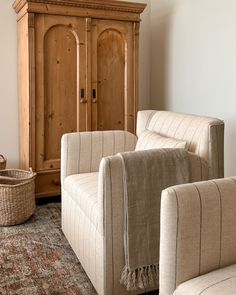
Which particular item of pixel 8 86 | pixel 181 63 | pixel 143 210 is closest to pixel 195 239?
pixel 143 210

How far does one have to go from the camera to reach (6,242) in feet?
8.18

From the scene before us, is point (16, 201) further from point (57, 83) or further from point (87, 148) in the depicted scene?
point (57, 83)

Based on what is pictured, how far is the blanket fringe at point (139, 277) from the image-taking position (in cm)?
173

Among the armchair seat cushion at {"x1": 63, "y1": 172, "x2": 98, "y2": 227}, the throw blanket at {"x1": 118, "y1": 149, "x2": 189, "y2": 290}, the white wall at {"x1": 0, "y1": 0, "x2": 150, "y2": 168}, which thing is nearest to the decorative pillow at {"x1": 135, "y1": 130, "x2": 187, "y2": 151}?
A: the throw blanket at {"x1": 118, "y1": 149, "x2": 189, "y2": 290}

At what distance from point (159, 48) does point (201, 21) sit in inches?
30.5

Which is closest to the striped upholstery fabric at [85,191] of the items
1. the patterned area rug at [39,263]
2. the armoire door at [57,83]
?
the patterned area rug at [39,263]

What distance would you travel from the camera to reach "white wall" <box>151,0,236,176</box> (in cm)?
287

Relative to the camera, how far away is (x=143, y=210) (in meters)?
1.75

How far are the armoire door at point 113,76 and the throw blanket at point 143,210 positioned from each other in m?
1.63

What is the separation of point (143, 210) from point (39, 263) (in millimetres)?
864

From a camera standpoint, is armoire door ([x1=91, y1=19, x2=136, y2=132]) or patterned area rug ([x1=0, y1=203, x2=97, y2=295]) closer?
patterned area rug ([x1=0, y1=203, x2=97, y2=295])

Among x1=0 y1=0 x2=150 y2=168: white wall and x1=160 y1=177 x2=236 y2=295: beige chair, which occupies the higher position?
x1=0 y1=0 x2=150 y2=168: white wall

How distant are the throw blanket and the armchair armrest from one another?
2.57 feet

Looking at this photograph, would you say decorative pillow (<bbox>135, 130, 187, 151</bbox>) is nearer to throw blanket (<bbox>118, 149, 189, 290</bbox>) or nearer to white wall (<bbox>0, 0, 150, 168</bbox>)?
throw blanket (<bbox>118, 149, 189, 290</bbox>)
